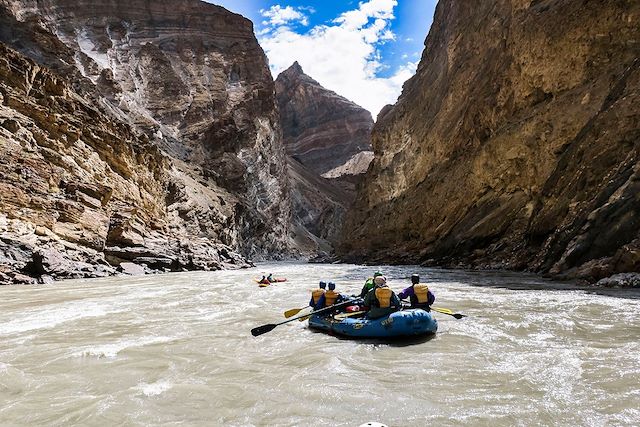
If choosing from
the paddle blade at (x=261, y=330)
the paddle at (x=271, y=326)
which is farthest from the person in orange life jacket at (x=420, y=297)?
the paddle blade at (x=261, y=330)

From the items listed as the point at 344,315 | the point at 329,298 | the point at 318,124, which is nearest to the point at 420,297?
the point at 344,315

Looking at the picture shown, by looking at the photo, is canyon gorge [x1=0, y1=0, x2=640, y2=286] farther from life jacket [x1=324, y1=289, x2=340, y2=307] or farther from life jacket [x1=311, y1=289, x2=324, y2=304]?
life jacket [x1=311, y1=289, x2=324, y2=304]

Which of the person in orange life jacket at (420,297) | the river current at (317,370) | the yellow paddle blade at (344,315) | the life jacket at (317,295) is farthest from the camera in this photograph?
the life jacket at (317,295)

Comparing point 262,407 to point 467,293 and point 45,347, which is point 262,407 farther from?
point 467,293

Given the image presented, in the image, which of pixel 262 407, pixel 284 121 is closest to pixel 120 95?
pixel 262 407

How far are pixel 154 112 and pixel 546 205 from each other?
5225 centimetres

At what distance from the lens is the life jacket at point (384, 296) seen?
7.33 m

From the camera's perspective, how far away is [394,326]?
6.90m

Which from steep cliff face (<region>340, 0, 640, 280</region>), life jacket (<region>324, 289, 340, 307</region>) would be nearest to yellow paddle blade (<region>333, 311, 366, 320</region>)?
life jacket (<region>324, 289, 340, 307</region>)

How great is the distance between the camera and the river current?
4.10m

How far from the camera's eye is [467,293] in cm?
1259

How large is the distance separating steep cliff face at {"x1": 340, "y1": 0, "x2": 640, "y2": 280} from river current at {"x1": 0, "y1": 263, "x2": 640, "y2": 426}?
19.6 feet

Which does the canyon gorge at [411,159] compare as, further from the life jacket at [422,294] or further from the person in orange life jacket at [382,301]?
the person in orange life jacket at [382,301]

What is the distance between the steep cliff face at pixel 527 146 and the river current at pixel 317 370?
5.96 meters
